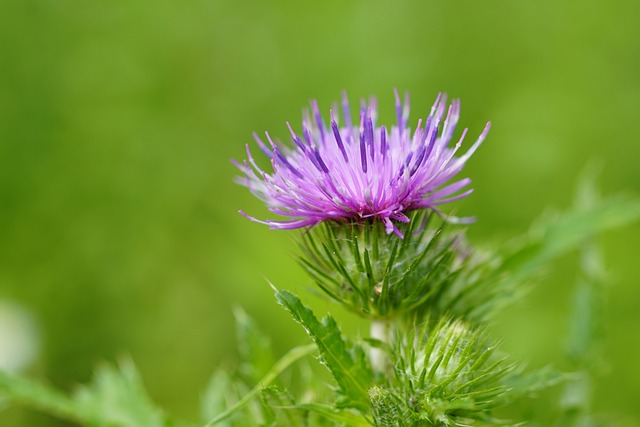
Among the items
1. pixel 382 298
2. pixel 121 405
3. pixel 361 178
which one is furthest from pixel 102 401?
pixel 361 178

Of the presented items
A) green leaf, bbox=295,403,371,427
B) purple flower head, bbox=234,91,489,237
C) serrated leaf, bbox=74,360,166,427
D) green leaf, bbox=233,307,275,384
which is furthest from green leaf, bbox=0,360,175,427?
purple flower head, bbox=234,91,489,237

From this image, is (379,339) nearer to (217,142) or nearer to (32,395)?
(32,395)

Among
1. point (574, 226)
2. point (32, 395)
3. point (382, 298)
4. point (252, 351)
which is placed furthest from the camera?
point (574, 226)

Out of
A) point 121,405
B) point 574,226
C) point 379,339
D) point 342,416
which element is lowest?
point 342,416

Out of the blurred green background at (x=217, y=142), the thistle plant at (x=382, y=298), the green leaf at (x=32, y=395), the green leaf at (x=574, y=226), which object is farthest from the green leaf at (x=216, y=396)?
the blurred green background at (x=217, y=142)

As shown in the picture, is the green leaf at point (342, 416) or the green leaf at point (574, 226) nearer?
the green leaf at point (342, 416)

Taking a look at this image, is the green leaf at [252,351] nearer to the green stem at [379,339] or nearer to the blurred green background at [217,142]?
the green stem at [379,339]

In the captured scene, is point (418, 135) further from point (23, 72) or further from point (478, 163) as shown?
point (23, 72)
